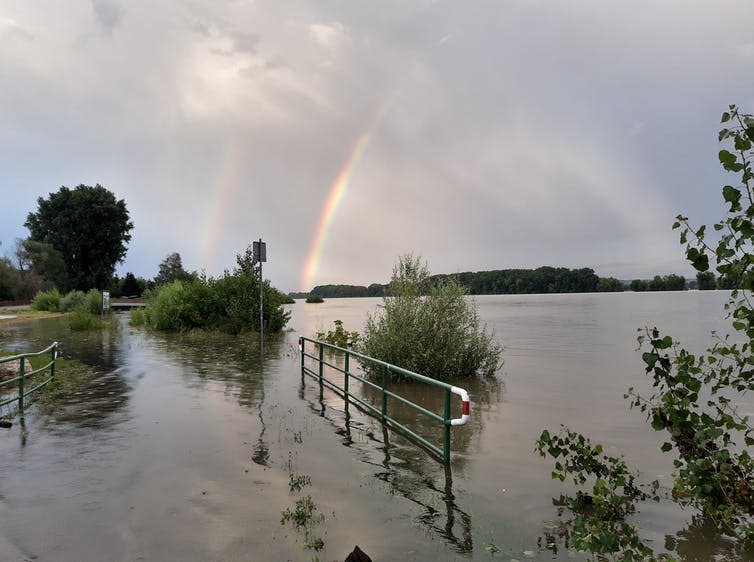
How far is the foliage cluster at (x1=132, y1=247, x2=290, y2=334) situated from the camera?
23.3 m

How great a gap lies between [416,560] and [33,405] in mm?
8163

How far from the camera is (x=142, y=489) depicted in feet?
17.4

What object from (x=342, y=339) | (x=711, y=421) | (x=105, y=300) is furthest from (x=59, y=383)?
(x=105, y=300)

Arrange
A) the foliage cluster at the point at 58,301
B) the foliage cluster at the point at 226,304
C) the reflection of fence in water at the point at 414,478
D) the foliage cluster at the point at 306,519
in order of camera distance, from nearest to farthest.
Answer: the foliage cluster at the point at 306,519 → the reflection of fence in water at the point at 414,478 → the foliage cluster at the point at 226,304 → the foliage cluster at the point at 58,301

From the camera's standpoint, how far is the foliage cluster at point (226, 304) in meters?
23.3

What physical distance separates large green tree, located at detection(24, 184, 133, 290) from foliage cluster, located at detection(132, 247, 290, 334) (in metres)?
39.7

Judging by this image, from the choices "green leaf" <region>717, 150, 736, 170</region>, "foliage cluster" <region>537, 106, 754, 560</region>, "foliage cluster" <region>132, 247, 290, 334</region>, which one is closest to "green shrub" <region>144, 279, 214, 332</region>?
"foliage cluster" <region>132, 247, 290, 334</region>

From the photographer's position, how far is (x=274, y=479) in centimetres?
564

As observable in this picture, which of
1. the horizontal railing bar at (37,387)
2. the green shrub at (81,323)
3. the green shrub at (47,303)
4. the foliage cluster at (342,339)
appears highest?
the green shrub at (47,303)

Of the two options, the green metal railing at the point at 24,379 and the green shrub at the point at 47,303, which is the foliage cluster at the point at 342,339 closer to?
the green metal railing at the point at 24,379

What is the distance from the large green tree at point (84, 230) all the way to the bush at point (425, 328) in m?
55.3

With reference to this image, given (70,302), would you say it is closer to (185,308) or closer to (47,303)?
(47,303)

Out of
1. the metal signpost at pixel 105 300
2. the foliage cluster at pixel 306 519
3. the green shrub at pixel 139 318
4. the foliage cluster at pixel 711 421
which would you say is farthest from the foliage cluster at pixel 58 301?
the foliage cluster at pixel 711 421

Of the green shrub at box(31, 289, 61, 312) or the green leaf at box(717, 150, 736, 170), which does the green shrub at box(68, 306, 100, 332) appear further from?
the green leaf at box(717, 150, 736, 170)
